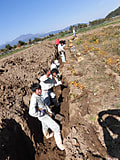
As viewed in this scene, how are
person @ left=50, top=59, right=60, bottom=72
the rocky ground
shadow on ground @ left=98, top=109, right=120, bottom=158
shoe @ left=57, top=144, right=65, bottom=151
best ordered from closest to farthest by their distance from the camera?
1. shadow on ground @ left=98, top=109, right=120, bottom=158
2. the rocky ground
3. shoe @ left=57, top=144, right=65, bottom=151
4. person @ left=50, top=59, right=60, bottom=72

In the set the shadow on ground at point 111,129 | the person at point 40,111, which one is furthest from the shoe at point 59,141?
the shadow on ground at point 111,129

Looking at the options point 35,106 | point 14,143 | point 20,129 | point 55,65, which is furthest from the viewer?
point 55,65

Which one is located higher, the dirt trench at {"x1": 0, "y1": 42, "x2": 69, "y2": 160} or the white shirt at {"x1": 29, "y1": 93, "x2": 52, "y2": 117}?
the white shirt at {"x1": 29, "y1": 93, "x2": 52, "y2": 117}

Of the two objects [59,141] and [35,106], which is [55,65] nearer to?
[35,106]

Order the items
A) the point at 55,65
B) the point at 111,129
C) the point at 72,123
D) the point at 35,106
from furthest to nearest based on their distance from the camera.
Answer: the point at 55,65, the point at 72,123, the point at 111,129, the point at 35,106

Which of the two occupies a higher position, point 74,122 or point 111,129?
point 111,129

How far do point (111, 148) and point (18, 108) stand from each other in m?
3.24

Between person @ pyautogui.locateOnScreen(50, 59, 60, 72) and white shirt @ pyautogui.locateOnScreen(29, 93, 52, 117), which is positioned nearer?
white shirt @ pyautogui.locateOnScreen(29, 93, 52, 117)

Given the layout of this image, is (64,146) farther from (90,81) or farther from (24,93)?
(90,81)

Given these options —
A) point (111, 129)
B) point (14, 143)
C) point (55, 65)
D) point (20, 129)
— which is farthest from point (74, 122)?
point (55, 65)

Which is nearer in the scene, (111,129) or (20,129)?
(111,129)

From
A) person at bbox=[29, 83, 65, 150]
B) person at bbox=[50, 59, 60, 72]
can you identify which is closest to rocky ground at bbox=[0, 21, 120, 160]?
person at bbox=[29, 83, 65, 150]

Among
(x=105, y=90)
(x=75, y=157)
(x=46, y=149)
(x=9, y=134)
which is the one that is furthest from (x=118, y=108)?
(x=9, y=134)

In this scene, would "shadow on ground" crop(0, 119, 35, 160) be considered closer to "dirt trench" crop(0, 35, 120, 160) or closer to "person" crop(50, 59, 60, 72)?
"dirt trench" crop(0, 35, 120, 160)
